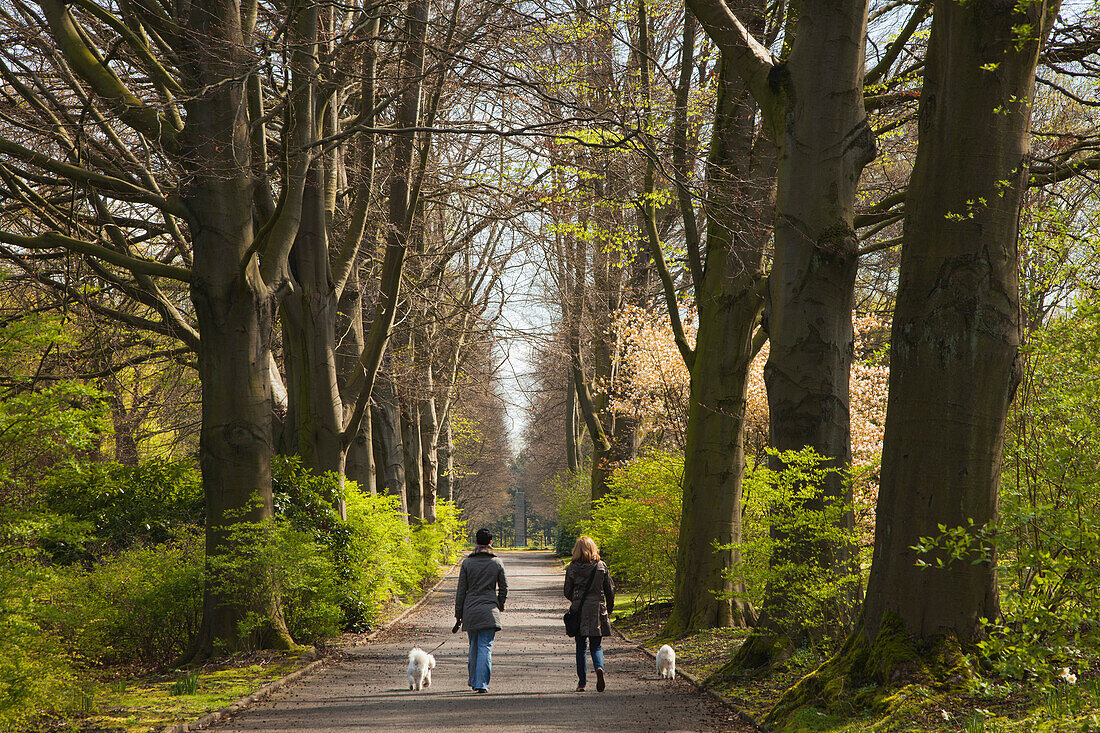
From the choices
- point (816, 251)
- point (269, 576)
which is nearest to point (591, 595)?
point (269, 576)

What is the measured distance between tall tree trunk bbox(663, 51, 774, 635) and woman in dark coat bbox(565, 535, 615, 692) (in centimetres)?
278

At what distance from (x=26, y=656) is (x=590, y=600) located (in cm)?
529

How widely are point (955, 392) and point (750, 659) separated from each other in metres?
4.03

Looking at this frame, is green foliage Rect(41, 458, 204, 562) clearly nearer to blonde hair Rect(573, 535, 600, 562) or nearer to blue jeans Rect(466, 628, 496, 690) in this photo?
blue jeans Rect(466, 628, 496, 690)

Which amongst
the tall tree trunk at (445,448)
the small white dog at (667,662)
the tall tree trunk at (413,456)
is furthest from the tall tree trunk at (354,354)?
the tall tree trunk at (445,448)

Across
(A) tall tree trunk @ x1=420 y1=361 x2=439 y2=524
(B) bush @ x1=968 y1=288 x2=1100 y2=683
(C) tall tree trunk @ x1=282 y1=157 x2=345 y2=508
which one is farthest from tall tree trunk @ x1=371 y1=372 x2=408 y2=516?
(B) bush @ x1=968 y1=288 x2=1100 y2=683

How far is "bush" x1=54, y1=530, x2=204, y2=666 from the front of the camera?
10344 millimetres

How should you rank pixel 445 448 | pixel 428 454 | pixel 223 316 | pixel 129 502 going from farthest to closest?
1. pixel 445 448
2. pixel 428 454
3. pixel 129 502
4. pixel 223 316

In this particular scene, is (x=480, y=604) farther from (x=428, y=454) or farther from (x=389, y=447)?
(x=428, y=454)

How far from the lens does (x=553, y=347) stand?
67.9ft

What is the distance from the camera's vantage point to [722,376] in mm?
12297

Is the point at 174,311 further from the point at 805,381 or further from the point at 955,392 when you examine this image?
the point at 955,392

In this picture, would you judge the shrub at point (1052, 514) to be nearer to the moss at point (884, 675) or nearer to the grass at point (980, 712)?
the grass at point (980, 712)

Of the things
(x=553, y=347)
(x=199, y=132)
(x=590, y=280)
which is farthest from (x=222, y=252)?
(x=590, y=280)
